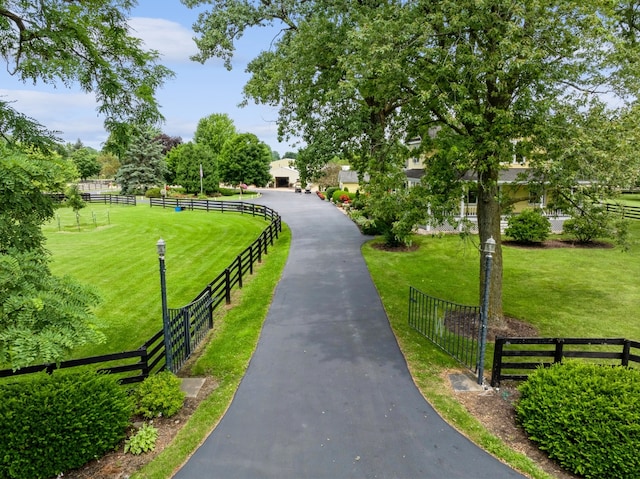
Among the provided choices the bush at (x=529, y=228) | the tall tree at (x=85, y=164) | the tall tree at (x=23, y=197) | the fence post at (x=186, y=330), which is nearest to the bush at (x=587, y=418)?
the fence post at (x=186, y=330)

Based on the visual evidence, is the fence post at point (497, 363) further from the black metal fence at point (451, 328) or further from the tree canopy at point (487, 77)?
the tree canopy at point (487, 77)

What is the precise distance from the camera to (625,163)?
26.8 ft

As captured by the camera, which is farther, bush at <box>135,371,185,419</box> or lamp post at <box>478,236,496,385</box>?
lamp post at <box>478,236,496,385</box>

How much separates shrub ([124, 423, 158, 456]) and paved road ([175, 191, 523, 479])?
2.44 feet

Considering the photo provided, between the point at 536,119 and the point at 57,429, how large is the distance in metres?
10.3

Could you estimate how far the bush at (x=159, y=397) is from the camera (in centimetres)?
721

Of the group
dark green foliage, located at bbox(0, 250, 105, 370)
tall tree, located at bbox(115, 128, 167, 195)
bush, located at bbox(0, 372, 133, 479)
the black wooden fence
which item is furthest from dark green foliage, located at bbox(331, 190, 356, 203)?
dark green foliage, located at bbox(0, 250, 105, 370)

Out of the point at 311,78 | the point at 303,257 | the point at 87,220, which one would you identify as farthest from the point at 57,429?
the point at 87,220

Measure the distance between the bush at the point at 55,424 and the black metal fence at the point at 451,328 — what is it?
22.3ft

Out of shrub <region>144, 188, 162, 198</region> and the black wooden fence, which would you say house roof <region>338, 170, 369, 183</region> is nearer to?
shrub <region>144, 188, 162, 198</region>

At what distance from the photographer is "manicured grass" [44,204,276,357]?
41.3 ft

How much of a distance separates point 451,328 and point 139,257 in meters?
15.2

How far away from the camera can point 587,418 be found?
608 centimetres

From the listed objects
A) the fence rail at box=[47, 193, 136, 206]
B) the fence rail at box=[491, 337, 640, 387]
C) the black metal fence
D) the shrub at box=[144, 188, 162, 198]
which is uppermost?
the shrub at box=[144, 188, 162, 198]
